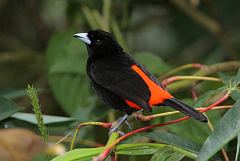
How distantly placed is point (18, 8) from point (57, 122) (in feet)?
8.67

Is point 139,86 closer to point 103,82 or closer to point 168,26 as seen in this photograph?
point 103,82

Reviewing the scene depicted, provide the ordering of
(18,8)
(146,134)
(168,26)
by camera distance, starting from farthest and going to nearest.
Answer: (168,26) < (18,8) < (146,134)

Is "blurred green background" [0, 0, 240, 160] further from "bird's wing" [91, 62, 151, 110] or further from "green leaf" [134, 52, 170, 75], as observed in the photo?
"bird's wing" [91, 62, 151, 110]

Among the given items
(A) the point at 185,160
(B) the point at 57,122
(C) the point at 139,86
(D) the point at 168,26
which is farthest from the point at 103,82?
(D) the point at 168,26

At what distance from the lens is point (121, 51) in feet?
9.91

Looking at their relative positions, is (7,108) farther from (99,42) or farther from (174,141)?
(174,141)

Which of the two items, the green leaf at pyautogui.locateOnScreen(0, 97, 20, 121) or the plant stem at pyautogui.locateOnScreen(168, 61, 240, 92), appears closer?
the green leaf at pyautogui.locateOnScreen(0, 97, 20, 121)

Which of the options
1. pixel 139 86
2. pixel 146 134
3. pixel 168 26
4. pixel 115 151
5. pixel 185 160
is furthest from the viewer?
pixel 168 26

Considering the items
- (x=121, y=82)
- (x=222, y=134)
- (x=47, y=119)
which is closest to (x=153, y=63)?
(x=47, y=119)

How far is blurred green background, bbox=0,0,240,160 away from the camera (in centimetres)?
386

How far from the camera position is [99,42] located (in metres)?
3.09

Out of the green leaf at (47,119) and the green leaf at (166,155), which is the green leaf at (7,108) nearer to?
the green leaf at (47,119)

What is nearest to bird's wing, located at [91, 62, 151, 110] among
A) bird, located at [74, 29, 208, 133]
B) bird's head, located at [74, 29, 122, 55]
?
bird, located at [74, 29, 208, 133]

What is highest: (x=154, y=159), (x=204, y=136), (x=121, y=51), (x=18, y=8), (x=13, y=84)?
(x=18, y=8)
